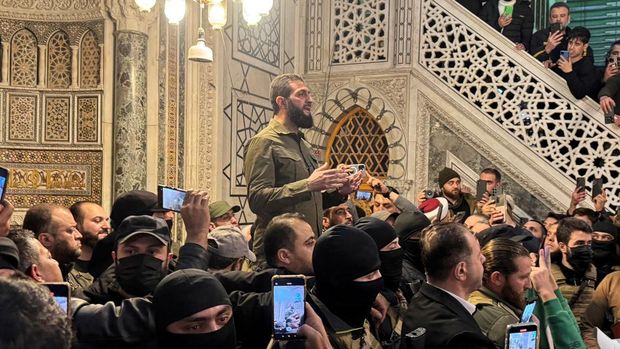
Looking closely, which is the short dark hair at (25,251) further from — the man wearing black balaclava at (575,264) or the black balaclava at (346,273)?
the man wearing black balaclava at (575,264)

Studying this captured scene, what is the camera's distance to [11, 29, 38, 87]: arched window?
22.2 ft

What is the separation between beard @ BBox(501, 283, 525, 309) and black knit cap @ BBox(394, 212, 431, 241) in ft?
2.84

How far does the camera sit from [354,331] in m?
2.46

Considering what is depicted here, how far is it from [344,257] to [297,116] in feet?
4.91

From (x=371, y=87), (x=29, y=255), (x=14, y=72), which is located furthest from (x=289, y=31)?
(x=29, y=255)

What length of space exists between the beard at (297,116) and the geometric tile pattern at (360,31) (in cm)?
566

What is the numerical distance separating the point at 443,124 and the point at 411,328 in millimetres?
6613

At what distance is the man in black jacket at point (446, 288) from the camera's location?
92.1 inches

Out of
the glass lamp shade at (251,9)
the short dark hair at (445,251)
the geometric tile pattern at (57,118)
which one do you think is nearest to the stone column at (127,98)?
the geometric tile pattern at (57,118)

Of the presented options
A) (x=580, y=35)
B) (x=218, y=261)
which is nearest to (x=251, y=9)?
(x=218, y=261)

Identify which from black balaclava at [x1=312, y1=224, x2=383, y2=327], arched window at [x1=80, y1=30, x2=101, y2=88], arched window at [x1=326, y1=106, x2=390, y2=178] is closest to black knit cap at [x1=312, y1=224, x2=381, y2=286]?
black balaclava at [x1=312, y1=224, x2=383, y2=327]

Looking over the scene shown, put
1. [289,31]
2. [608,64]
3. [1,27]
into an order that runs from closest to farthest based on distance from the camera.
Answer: [1,27], [608,64], [289,31]

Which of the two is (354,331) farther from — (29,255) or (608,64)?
(608,64)

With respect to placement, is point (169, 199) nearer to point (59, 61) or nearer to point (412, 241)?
point (412, 241)
